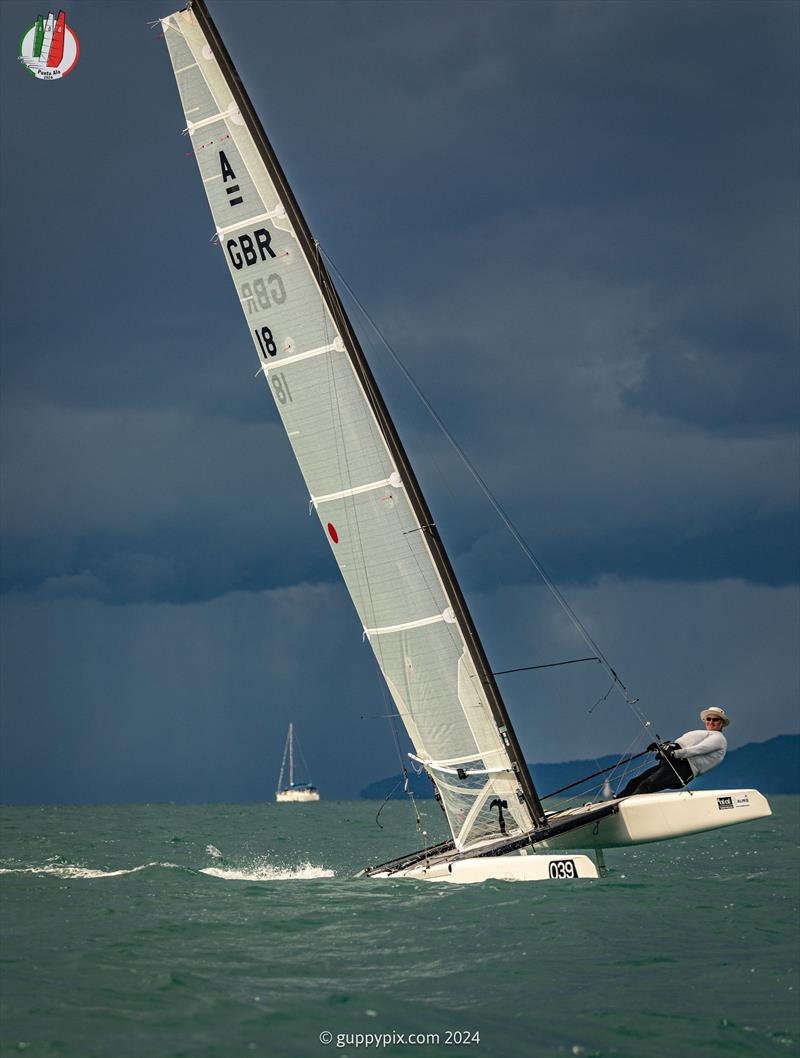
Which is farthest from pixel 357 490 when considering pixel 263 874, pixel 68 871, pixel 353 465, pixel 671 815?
pixel 68 871

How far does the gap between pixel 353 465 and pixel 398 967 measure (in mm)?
6909

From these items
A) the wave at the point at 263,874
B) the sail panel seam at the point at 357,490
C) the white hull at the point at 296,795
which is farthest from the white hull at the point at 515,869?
the white hull at the point at 296,795

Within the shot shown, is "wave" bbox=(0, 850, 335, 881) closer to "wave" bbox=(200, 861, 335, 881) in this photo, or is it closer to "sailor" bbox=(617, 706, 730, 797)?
"wave" bbox=(200, 861, 335, 881)

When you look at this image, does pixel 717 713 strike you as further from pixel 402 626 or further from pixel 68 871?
pixel 68 871

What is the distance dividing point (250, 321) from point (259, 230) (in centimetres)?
111

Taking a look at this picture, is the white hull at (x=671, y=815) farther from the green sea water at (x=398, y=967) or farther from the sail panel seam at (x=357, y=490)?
the sail panel seam at (x=357, y=490)

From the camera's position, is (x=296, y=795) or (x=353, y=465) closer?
(x=353, y=465)

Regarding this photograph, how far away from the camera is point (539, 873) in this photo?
12.7 meters

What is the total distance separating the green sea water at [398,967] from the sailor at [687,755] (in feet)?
4.09

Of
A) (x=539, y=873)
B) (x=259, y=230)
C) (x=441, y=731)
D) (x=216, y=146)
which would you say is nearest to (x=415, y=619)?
(x=441, y=731)

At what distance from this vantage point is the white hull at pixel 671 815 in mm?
13000

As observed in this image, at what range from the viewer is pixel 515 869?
12.9m

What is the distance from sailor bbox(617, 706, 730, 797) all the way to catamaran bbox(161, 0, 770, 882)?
0.52m

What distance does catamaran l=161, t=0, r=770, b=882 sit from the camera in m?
14.1
